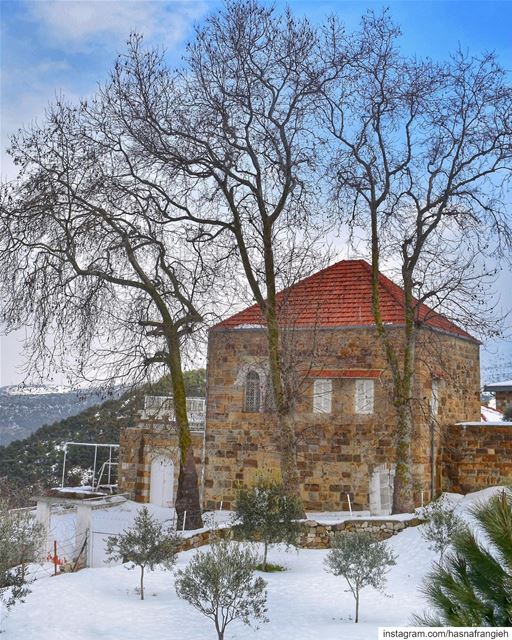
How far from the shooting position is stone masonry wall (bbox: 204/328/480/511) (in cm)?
1841

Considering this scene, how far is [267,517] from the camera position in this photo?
13664mm

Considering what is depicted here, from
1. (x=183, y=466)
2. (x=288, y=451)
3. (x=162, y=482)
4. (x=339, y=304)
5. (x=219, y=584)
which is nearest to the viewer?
(x=219, y=584)

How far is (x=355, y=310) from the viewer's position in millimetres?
19500

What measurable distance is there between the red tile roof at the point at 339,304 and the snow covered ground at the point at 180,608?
7115mm

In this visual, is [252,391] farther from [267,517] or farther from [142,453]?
[267,517]

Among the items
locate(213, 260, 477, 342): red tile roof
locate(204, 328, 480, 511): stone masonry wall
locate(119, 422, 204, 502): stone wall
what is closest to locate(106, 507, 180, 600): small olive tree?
locate(204, 328, 480, 511): stone masonry wall

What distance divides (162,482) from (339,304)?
366 inches

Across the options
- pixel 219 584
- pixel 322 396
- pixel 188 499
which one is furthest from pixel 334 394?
pixel 219 584

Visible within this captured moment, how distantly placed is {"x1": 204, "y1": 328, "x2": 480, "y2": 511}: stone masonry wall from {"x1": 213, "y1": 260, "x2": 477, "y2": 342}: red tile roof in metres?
0.33

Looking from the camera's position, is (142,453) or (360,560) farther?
(142,453)

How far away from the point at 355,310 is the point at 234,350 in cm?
378

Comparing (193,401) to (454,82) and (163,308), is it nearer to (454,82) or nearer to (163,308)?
(163,308)

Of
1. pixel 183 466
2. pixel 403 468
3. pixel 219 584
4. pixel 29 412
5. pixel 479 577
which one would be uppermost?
pixel 29 412

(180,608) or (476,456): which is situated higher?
(476,456)
